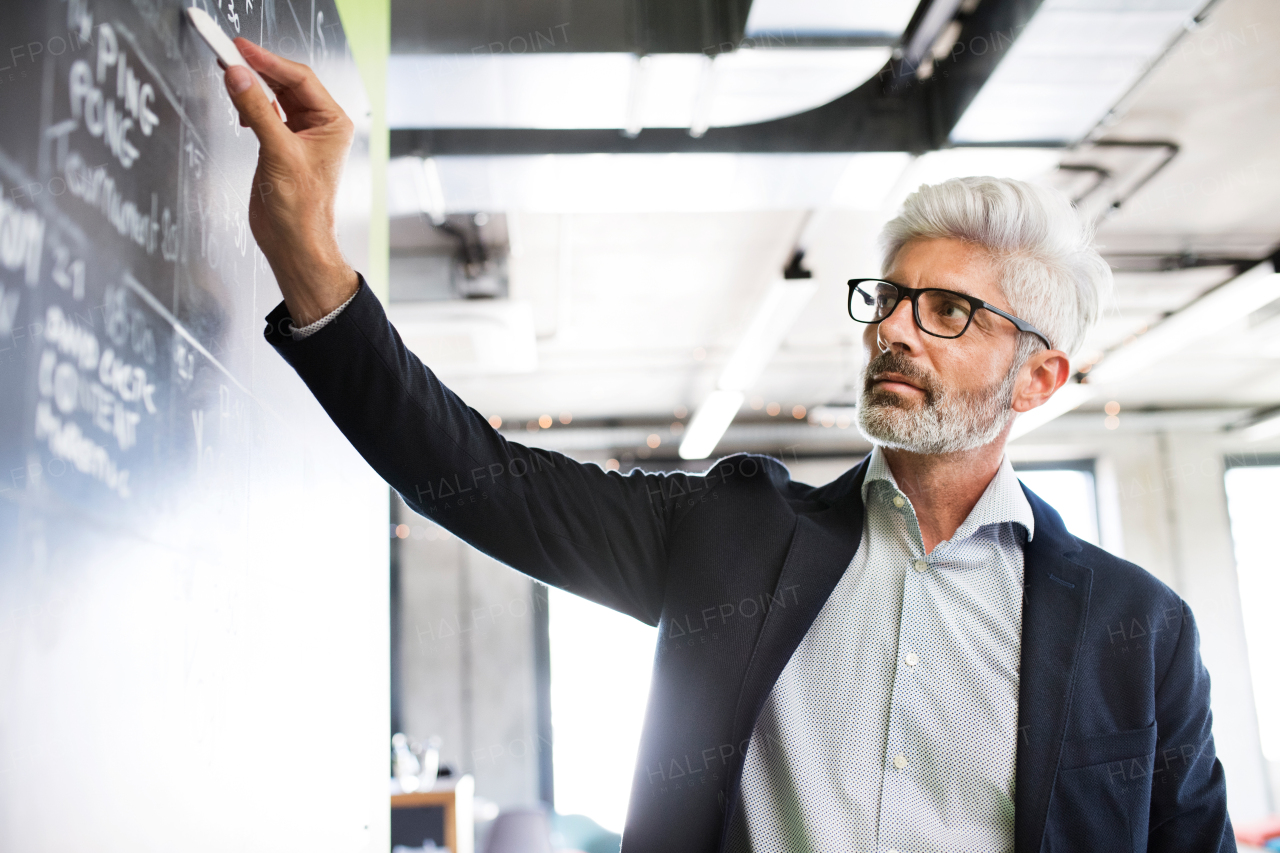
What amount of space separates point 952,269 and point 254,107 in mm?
965

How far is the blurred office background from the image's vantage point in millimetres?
2541

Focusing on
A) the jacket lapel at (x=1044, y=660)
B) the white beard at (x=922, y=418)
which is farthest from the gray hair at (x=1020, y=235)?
the jacket lapel at (x=1044, y=660)

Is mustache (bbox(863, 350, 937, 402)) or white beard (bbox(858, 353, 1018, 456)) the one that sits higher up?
mustache (bbox(863, 350, 937, 402))

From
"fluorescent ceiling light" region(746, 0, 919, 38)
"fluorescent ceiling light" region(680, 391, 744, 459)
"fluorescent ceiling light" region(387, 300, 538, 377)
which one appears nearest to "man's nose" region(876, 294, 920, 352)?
"fluorescent ceiling light" region(746, 0, 919, 38)

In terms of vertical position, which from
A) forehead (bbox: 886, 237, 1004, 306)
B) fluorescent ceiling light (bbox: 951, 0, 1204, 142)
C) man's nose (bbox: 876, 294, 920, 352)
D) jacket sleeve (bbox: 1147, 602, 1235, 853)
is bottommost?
jacket sleeve (bbox: 1147, 602, 1235, 853)

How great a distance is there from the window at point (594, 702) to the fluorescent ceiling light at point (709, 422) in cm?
150

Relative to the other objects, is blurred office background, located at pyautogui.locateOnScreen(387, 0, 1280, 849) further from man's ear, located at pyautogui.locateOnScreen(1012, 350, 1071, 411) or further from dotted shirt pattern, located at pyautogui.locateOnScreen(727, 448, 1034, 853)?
man's ear, located at pyautogui.locateOnScreen(1012, 350, 1071, 411)

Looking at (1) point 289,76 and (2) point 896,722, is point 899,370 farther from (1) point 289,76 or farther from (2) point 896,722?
(1) point 289,76

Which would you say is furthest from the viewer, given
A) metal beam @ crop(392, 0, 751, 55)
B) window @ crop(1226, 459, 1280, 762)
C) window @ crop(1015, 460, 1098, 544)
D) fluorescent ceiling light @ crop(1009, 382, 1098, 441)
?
window @ crop(1015, 460, 1098, 544)

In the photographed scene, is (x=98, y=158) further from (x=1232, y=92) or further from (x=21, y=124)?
(x=1232, y=92)

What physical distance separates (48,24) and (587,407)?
22.7 ft

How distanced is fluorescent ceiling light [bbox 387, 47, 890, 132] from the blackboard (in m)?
1.32

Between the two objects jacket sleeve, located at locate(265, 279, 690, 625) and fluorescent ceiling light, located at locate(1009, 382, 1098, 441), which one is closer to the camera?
jacket sleeve, located at locate(265, 279, 690, 625)

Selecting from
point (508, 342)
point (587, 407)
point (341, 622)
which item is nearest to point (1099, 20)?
point (341, 622)
